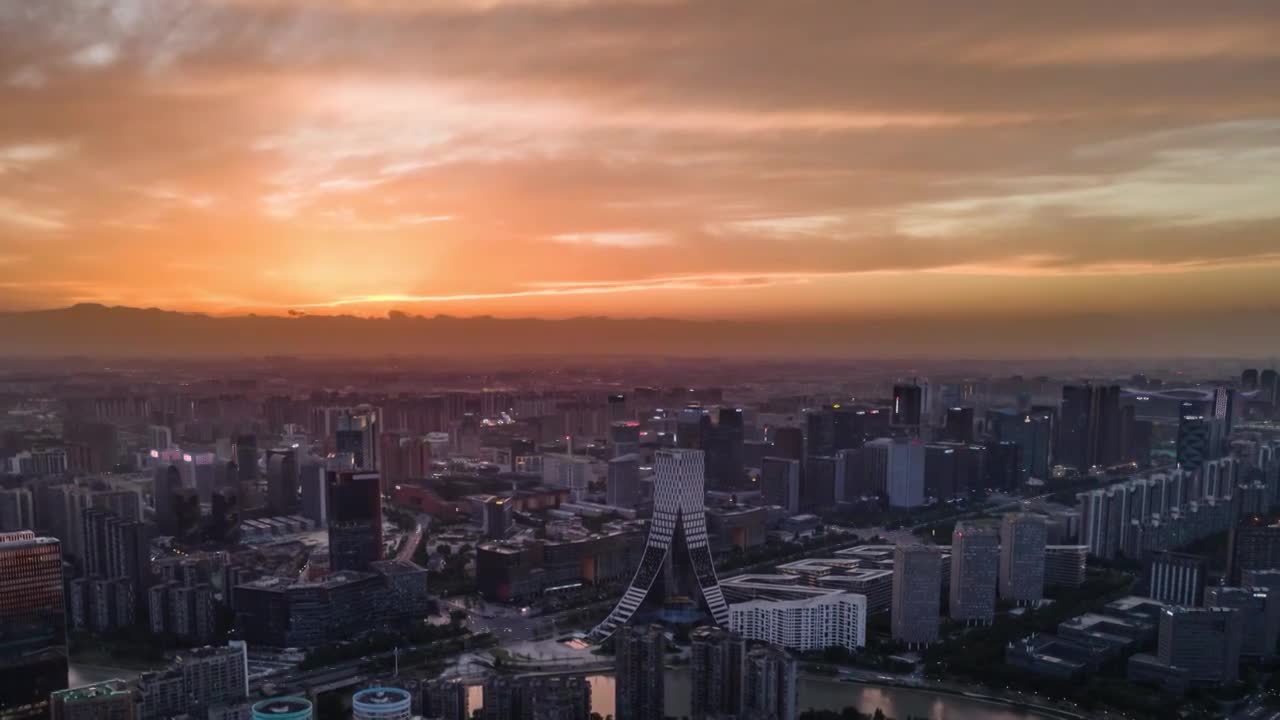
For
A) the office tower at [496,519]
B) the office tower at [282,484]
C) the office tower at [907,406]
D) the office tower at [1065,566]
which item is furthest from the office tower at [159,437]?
the office tower at [907,406]

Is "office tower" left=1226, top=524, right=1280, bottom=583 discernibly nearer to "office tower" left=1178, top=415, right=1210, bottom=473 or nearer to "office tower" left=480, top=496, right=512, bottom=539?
"office tower" left=1178, top=415, right=1210, bottom=473

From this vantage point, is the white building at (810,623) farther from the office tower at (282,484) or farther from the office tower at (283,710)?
the office tower at (282,484)

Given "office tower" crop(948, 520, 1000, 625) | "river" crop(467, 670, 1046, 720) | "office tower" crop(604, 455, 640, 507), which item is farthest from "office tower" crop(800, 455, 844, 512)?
"river" crop(467, 670, 1046, 720)

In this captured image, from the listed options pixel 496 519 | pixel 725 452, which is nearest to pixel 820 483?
pixel 725 452

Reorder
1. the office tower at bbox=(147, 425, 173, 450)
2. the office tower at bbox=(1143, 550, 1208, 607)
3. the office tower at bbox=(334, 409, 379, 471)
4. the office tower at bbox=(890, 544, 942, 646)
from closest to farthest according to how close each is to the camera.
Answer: the office tower at bbox=(890, 544, 942, 646)
the office tower at bbox=(1143, 550, 1208, 607)
the office tower at bbox=(147, 425, 173, 450)
the office tower at bbox=(334, 409, 379, 471)

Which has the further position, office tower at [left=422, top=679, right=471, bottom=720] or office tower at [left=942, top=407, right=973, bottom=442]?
office tower at [left=942, top=407, right=973, bottom=442]

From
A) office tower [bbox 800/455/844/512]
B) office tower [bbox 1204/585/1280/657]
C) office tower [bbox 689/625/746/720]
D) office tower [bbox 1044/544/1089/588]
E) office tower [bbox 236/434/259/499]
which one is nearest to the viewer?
office tower [bbox 689/625/746/720]

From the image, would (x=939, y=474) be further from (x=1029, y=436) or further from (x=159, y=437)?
(x=159, y=437)

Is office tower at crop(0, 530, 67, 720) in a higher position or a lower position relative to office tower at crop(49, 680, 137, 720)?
higher
